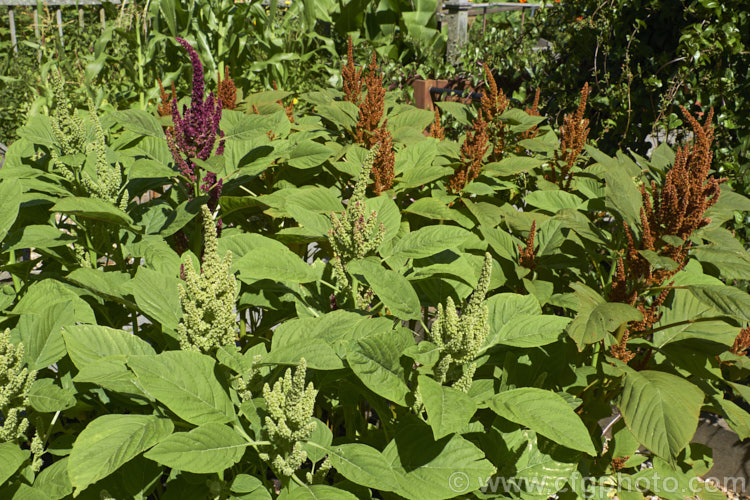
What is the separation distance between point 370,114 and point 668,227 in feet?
3.92

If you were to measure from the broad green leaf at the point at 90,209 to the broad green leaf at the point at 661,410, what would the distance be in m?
1.34

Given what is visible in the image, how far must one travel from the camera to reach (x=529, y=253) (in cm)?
175

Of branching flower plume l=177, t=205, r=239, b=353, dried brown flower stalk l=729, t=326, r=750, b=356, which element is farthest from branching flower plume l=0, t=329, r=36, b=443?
dried brown flower stalk l=729, t=326, r=750, b=356

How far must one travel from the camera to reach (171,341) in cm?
147

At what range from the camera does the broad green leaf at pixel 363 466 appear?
1.11 meters

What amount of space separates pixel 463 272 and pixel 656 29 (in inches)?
121

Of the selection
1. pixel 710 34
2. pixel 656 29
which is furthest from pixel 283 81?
pixel 710 34

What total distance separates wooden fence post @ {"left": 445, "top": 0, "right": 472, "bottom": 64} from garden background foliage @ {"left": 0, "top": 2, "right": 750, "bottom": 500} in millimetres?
5820

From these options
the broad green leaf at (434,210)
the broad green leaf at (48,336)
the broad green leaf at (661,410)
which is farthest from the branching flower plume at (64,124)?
the broad green leaf at (661,410)

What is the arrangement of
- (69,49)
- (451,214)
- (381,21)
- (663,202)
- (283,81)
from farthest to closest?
(381,21) < (69,49) < (283,81) < (451,214) < (663,202)

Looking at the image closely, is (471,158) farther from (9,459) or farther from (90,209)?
(9,459)

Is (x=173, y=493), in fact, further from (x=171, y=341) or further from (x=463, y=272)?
(x=463, y=272)

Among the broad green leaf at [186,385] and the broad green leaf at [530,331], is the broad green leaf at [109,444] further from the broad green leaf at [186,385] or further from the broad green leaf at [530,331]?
the broad green leaf at [530,331]

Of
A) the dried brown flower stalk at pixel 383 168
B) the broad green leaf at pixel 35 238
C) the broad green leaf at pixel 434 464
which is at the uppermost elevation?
the dried brown flower stalk at pixel 383 168
